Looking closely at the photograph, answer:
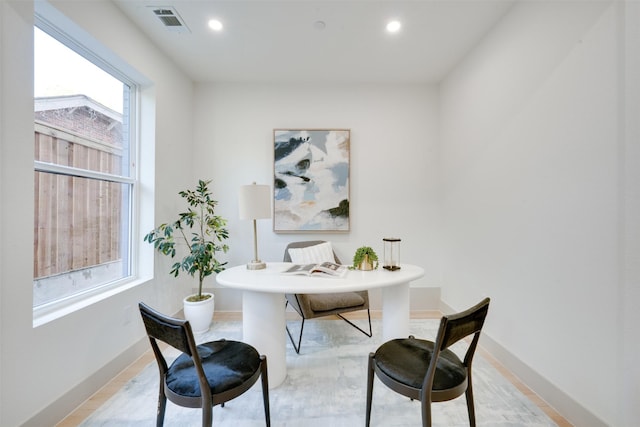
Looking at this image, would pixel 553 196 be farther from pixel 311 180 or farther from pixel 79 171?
pixel 79 171

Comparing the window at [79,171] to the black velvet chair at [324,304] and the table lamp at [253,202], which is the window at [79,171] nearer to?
the table lamp at [253,202]

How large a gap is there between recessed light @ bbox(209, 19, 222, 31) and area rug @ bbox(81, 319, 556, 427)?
2833 mm

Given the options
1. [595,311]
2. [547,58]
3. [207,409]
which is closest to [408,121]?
[547,58]

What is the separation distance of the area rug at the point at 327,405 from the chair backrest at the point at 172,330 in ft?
2.64

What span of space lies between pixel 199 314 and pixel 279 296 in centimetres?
126

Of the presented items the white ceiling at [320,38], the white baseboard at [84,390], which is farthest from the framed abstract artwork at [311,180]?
the white baseboard at [84,390]

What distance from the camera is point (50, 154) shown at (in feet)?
5.49

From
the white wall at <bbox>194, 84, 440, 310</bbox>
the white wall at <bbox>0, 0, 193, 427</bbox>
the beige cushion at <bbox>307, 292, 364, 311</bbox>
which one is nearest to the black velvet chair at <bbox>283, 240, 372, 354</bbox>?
the beige cushion at <bbox>307, 292, 364, 311</bbox>

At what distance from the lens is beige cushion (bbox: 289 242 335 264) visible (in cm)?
276

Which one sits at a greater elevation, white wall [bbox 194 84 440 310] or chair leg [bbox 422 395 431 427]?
white wall [bbox 194 84 440 310]

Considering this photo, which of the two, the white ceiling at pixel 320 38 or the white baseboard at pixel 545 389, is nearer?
the white baseboard at pixel 545 389

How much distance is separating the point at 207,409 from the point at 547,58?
2782 millimetres

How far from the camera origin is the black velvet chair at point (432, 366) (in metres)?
1.10

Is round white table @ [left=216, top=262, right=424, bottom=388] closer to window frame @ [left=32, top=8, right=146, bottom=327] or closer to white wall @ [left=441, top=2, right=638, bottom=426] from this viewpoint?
white wall @ [left=441, top=2, right=638, bottom=426]
